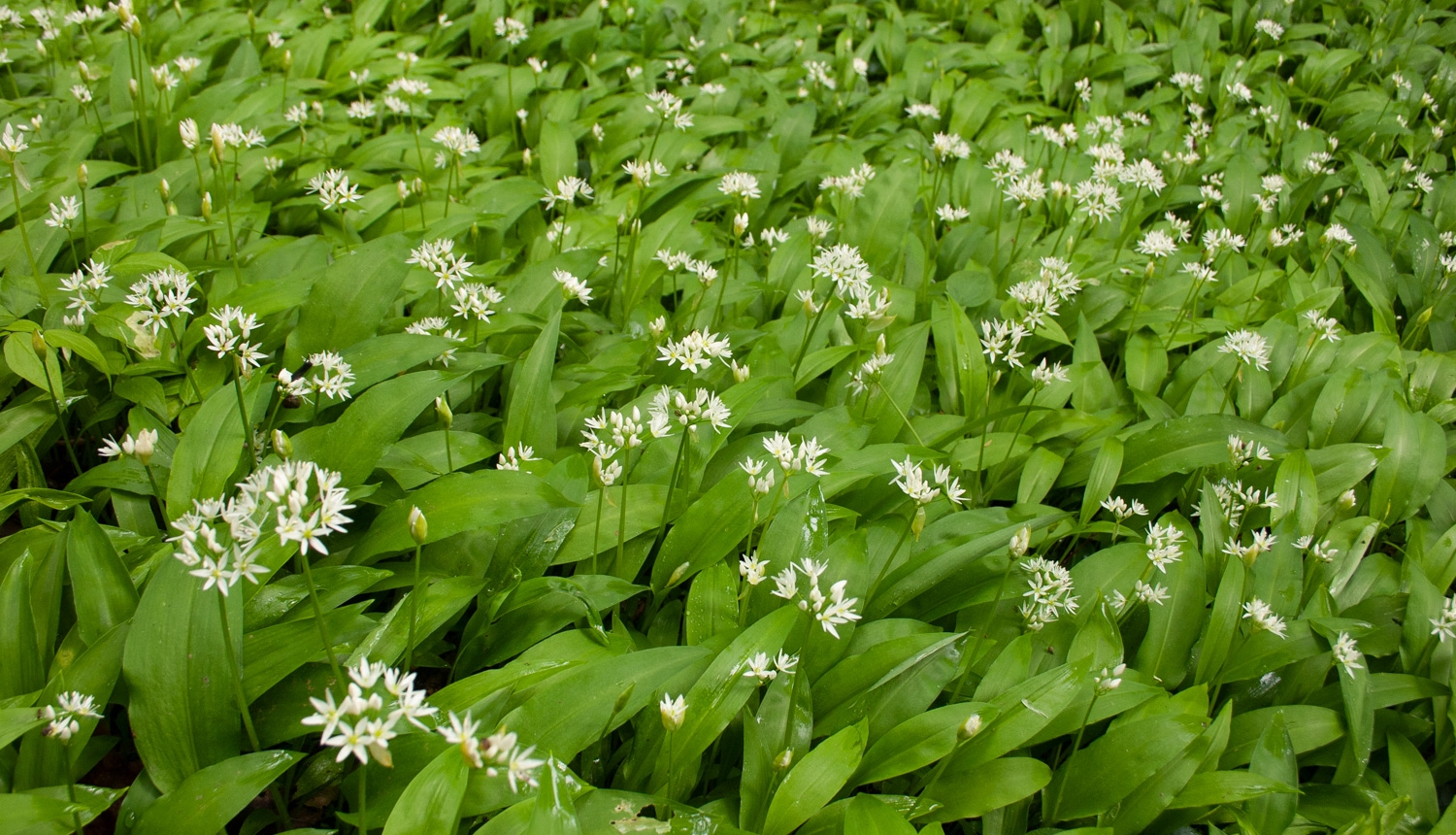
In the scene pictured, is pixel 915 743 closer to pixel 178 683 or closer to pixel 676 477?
pixel 676 477

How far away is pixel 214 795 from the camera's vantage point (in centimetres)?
185

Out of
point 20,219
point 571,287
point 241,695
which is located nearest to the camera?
point 241,695

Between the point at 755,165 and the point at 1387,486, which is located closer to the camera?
the point at 1387,486

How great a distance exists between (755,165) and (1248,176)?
3.06 m

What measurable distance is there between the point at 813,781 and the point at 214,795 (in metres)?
1.29

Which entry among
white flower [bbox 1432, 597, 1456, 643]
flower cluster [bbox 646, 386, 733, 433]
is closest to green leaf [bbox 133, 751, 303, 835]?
flower cluster [bbox 646, 386, 733, 433]

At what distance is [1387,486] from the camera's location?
3416 mm

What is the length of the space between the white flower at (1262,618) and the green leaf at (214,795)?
2559 mm

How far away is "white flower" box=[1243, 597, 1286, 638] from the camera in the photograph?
2.58m

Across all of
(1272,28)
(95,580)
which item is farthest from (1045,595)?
(1272,28)

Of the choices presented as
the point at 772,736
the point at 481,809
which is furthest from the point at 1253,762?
the point at 481,809

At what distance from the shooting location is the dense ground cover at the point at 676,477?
6.73 feet

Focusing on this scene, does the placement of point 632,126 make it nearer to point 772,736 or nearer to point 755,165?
point 755,165

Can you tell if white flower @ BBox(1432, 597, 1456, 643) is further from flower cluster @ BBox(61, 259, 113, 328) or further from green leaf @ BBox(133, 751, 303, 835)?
flower cluster @ BBox(61, 259, 113, 328)
